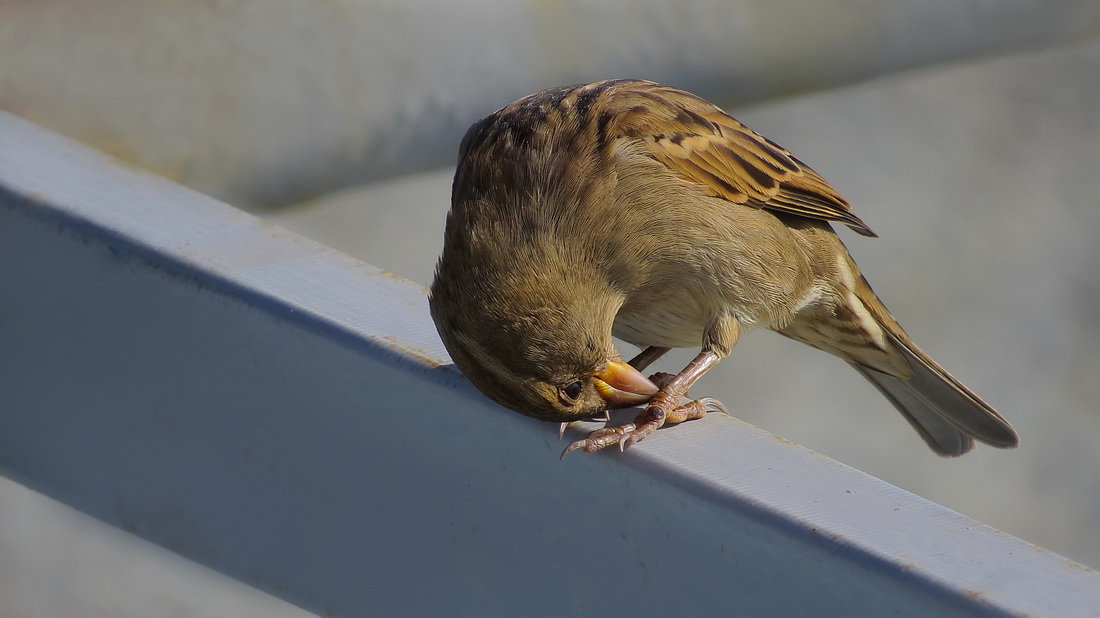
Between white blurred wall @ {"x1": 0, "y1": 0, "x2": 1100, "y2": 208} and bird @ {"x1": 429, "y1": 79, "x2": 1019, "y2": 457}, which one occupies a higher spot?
bird @ {"x1": 429, "y1": 79, "x2": 1019, "y2": 457}

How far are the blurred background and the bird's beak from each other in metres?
1.88

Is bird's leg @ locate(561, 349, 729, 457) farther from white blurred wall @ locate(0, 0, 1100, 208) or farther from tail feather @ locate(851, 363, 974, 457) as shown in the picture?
white blurred wall @ locate(0, 0, 1100, 208)

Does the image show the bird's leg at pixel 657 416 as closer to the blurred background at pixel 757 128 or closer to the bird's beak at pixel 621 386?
the bird's beak at pixel 621 386

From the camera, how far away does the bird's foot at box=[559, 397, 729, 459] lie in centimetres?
205

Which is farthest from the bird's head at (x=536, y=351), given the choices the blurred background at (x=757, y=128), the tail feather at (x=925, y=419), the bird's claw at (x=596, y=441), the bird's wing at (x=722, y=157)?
the blurred background at (x=757, y=128)

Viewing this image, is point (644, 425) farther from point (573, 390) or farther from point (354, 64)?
point (354, 64)

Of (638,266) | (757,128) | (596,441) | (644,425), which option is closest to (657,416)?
(644,425)

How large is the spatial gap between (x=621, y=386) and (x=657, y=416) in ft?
0.51

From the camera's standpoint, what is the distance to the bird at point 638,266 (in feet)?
7.43

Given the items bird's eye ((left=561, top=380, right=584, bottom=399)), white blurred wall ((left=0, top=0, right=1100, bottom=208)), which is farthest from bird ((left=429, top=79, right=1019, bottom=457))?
white blurred wall ((left=0, top=0, right=1100, bottom=208))

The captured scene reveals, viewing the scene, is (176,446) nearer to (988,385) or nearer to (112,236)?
(112,236)

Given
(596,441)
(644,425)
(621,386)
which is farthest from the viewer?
(621,386)

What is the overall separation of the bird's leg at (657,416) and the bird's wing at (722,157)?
1.51ft

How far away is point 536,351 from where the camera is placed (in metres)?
2.25
